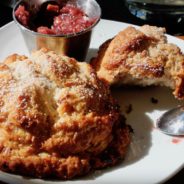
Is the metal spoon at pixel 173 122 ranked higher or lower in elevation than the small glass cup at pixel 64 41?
lower

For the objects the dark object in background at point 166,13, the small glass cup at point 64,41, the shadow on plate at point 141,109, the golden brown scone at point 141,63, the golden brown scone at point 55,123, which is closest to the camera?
the golden brown scone at point 55,123

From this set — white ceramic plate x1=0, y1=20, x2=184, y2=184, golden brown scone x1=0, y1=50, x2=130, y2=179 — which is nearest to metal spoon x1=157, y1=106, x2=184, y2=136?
white ceramic plate x1=0, y1=20, x2=184, y2=184

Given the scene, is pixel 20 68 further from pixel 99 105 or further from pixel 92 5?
pixel 92 5

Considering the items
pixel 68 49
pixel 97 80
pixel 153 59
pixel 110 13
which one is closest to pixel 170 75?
pixel 153 59

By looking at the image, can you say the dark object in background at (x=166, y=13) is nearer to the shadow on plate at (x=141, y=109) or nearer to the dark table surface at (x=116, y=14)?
the dark table surface at (x=116, y=14)

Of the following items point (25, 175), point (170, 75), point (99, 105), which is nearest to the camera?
point (25, 175)

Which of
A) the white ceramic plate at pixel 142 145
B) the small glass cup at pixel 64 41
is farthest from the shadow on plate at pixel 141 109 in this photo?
the small glass cup at pixel 64 41

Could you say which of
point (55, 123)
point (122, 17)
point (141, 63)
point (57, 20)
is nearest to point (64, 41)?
point (57, 20)

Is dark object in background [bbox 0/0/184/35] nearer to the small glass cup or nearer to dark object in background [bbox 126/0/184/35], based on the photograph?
dark object in background [bbox 126/0/184/35]
